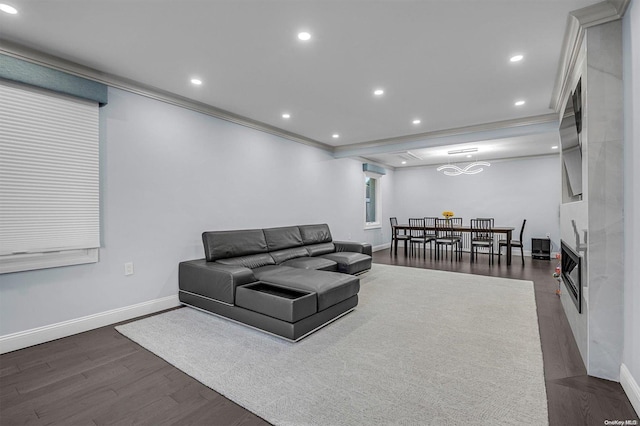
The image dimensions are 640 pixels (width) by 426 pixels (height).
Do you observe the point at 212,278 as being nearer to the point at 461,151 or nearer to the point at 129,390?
the point at 129,390

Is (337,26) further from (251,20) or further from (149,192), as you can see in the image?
(149,192)

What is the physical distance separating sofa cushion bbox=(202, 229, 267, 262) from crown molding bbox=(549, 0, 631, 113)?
12.9 feet

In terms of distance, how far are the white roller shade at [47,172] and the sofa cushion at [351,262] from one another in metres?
3.05

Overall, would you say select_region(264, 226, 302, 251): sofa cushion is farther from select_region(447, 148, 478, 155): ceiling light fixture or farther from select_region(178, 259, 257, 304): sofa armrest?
select_region(447, 148, 478, 155): ceiling light fixture

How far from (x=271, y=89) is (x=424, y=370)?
3.17 meters

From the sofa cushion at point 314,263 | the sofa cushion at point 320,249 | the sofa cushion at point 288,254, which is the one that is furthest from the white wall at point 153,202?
the sofa cushion at point 314,263

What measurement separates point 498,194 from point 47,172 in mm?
8777

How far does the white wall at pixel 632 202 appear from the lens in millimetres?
1739

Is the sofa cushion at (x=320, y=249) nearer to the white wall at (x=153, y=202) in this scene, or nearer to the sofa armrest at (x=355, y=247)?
the sofa armrest at (x=355, y=247)

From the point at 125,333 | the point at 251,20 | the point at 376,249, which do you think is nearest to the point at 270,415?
the point at 125,333

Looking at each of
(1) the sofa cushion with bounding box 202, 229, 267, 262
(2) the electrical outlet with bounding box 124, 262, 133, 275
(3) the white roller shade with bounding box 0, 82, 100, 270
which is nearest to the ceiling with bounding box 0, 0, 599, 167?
(3) the white roller shade with bounding box 0, 82, 100, 270

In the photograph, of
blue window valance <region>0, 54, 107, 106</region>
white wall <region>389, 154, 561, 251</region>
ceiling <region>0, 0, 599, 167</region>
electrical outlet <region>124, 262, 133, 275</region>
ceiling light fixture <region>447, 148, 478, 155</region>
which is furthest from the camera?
white wall <region>389, 154, 561, 251</region>

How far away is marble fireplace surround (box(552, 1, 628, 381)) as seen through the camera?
198cm

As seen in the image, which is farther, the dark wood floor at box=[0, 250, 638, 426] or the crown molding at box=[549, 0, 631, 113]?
the crown molding at box=[549, 0, 631, 113]
